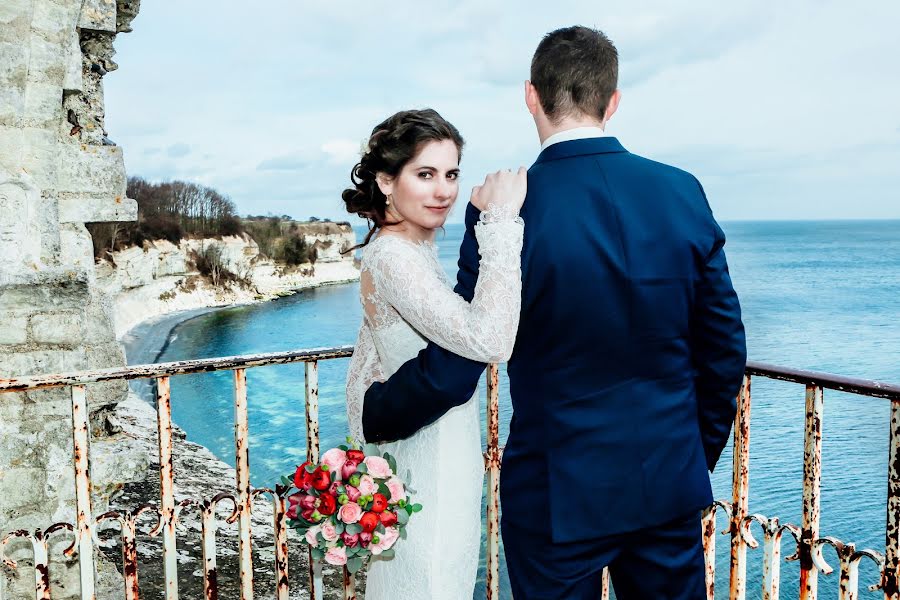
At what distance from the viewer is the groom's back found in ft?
5.66

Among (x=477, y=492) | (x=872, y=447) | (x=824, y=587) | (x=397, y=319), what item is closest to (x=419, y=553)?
(x=477, y=492)

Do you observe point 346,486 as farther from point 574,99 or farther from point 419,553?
point 574,99

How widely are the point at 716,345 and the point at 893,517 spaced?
881 millimetres

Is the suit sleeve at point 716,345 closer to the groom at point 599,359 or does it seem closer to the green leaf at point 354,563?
the groom at point 599,359

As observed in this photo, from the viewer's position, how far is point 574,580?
1878 mm

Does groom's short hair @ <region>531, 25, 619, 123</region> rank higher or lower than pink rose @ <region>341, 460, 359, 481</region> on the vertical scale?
higher

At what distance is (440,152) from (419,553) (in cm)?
121

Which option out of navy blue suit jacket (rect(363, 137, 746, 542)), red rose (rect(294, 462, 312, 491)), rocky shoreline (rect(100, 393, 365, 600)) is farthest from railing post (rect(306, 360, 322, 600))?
navy blue suit jacket (rect(363, 137, 746, 542))

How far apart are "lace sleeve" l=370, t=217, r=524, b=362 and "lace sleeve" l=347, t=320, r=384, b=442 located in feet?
1.13

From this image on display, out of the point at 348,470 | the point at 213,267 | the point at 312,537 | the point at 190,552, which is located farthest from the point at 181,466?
the point at 213,267

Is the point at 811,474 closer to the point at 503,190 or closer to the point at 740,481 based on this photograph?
the point at 740,481

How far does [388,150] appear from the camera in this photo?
2.16 m

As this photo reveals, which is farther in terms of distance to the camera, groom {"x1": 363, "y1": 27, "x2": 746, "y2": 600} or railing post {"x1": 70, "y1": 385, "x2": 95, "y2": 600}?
railing post {"x1": 70, "y1": 385, "x2": 95, "y2": 600}

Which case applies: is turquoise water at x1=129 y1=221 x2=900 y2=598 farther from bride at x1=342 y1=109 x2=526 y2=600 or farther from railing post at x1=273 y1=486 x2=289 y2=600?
bride at x1=342 y1=109 x2=526 y2=600
